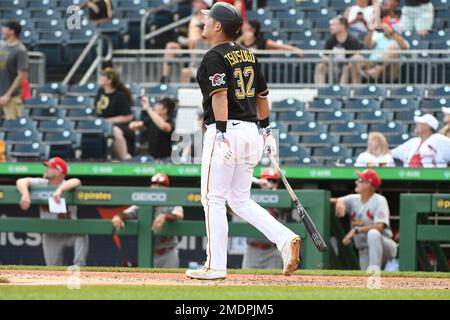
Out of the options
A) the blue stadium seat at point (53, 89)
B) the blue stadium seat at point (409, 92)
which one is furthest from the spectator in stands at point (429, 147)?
the blue stadium seat at point (53, 89)

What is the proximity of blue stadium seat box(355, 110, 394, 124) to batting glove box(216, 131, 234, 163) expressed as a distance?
258 inches

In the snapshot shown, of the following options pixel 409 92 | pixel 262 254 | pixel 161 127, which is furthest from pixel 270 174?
pixel 409 92

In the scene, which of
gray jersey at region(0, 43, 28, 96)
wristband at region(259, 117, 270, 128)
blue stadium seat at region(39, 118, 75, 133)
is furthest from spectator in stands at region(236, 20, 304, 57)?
wristband at region(259, 117, 270, 128)

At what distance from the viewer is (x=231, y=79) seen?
28.0 ft

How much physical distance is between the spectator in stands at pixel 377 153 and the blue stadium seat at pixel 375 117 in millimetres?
1482

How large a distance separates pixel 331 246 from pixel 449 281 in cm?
302

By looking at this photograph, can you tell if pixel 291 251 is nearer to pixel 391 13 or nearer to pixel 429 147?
pixel 429 147

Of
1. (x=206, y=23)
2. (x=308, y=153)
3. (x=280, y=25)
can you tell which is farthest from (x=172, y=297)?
(x=280, y=25)

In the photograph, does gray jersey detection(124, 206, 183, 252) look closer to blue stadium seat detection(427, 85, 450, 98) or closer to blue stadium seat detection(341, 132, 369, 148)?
blue stadium seat detection(341, 132, 369, 148)

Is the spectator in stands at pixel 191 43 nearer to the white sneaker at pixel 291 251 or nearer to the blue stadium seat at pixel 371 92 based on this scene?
the blue stadium seat at pixel 371 92

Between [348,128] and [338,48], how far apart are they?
178 cm

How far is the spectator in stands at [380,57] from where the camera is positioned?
51.9 feet

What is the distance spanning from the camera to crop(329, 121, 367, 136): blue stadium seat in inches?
576

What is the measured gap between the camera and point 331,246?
41.4ft
